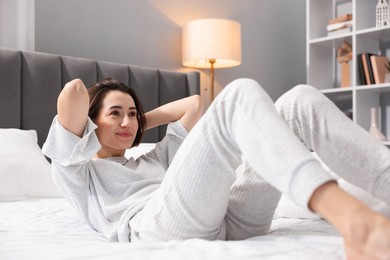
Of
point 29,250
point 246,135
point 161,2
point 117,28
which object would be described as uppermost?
point 161,2

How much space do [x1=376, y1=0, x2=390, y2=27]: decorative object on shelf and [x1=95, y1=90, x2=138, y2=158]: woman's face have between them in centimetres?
231

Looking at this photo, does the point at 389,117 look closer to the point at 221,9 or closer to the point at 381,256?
the point at 221,9

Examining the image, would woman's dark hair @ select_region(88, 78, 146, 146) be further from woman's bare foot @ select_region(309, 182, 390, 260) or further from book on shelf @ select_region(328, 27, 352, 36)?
book on shelf @ select_region(328, 27, 352, 36)

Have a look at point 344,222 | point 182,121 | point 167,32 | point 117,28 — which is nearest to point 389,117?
point 167,32

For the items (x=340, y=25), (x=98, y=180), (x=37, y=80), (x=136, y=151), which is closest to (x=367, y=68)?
(x=340, y=25)

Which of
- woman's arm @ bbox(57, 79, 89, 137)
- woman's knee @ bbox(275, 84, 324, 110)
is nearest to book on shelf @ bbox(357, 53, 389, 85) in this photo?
woman's knee @ bbox(275, 84, 324, 110)

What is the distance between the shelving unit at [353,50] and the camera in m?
3.39

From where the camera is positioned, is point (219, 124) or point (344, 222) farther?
point (219, 124)

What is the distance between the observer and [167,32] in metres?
3.26

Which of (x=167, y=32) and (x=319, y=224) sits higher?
(x=167, y=32)

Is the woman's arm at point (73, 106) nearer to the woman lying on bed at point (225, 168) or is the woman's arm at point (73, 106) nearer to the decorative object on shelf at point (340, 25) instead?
the woman lying on bed at point (225, 168)

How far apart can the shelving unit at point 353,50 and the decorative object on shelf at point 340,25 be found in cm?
6

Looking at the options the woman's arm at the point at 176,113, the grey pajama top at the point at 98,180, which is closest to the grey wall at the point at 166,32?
the woman's arm at the point at 176,113

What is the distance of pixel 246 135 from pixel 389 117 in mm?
2907
